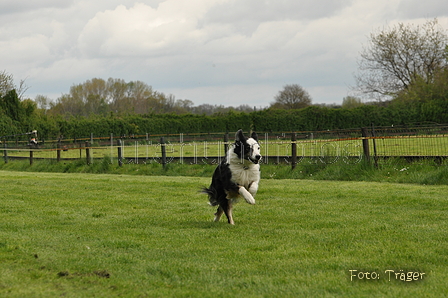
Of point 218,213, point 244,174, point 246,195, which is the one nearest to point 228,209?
point 218,213

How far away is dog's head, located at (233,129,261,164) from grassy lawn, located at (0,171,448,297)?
1.10 m

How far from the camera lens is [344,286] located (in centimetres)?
491

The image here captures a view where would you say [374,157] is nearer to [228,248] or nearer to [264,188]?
[264,188]

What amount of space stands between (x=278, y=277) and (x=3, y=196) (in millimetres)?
10044

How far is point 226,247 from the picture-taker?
676 centimetres

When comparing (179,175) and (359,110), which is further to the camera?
(359,110)

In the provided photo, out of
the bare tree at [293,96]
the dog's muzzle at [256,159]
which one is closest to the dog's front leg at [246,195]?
the dog's muzzle at [256,159]

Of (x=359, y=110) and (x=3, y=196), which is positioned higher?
(x=359, y=110)

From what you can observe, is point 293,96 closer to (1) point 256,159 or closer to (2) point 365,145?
(2) point 365,145

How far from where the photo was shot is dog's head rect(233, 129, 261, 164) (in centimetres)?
875

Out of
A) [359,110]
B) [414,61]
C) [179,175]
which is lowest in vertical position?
[179,175]

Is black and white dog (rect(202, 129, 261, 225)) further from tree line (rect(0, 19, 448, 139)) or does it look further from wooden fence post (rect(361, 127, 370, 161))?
tree line (rect(0, 19, 448, 139))

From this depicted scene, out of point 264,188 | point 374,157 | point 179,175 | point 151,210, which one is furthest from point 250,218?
point 179,175

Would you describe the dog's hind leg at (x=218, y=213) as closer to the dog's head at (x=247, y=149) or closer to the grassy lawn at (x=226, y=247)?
the grassy lawn at (x=226, y=247)
